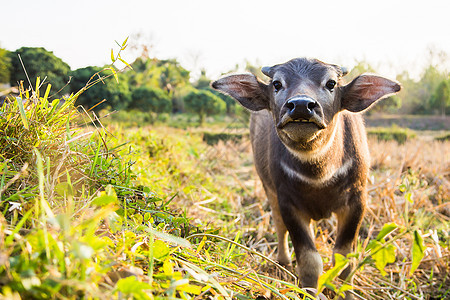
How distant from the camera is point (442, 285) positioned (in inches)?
125

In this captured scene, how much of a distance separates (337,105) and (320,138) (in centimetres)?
45

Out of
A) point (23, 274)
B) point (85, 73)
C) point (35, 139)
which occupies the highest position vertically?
A: point (85, 73)

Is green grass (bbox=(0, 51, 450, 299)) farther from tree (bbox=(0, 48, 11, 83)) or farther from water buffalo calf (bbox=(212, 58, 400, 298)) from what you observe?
tree (bbox=(0, 48, 11, 83))

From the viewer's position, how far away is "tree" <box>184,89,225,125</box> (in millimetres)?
31953

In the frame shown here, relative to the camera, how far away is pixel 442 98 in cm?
3734

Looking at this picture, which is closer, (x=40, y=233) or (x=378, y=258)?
(x=40, y=233)

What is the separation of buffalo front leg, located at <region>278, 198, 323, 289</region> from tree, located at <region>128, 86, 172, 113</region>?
23.2 metres

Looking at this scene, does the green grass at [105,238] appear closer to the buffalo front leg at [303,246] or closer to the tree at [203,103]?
the buffalo front leg at [303,246]

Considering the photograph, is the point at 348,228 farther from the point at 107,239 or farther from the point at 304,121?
the point at 107,239

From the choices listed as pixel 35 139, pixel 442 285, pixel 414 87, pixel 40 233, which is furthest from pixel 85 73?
pixel 414 87

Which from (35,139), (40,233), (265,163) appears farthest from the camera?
(265,163)

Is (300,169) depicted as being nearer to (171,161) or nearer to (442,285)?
(442,285)

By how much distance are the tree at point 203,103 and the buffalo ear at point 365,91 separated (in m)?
28.9

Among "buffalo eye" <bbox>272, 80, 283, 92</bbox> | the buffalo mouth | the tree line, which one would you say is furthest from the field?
the tree line
